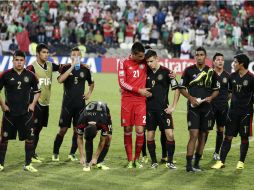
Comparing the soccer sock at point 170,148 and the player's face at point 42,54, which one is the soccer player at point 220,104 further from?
the player's face at point 42,54

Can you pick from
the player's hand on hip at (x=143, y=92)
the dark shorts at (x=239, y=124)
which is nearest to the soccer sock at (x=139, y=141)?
the player's hand on hip at (x=143, y=92)

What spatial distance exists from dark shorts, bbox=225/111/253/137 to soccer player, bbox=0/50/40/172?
3.56m

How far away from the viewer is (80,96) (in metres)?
13.4

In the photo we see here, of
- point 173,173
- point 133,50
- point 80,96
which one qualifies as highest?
point 133,50

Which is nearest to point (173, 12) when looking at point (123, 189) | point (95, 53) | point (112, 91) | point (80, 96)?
point (95, 53)

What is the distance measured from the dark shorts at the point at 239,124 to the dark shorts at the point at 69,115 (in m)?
2.89

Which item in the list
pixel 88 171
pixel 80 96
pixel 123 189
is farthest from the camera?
pixel 80 96

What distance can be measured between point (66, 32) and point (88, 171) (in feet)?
85.8

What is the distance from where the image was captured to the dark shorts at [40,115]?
523 inches

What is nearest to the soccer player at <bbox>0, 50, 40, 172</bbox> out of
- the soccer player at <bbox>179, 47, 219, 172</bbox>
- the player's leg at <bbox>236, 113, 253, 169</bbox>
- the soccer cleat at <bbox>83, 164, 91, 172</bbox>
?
the soccer cleat at <bbox>83, 164, 91, 172</bbox>

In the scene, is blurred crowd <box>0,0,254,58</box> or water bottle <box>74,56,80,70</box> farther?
blurred crowd <box>0,0,254,58</box>

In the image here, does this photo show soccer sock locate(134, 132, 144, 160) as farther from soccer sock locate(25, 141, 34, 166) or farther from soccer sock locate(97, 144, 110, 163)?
soccer sock locate(25, 141, 34, 166)

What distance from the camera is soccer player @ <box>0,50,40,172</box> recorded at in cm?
1183

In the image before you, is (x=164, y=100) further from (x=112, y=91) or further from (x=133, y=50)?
(x=112, y=91)
